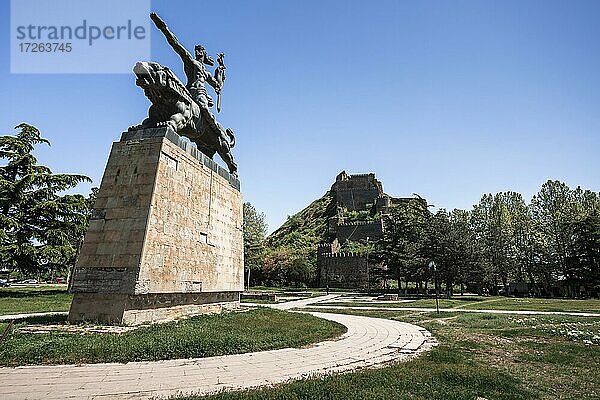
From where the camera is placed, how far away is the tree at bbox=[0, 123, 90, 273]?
21561 mm

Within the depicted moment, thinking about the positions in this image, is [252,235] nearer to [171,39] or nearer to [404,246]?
[404,246]

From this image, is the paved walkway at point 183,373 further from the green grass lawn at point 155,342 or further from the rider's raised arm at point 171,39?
the rider's raised arm at point 171,39

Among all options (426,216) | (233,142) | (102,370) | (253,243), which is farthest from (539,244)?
(102,370)

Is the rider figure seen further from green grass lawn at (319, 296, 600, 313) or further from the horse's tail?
green grass lawn at (319, 296, 600, 313)

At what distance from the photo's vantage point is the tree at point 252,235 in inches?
1786

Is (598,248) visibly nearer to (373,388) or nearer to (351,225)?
(351,225)

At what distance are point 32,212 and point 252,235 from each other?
26.5 m

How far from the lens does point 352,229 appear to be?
214ft

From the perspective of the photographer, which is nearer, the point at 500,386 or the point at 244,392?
the point at 244,392

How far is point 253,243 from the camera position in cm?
4681

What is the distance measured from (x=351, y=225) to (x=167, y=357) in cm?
6005

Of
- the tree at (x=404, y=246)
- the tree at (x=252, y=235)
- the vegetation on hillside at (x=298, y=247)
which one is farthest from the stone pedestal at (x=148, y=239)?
the vegetation on hillside at (x=298, y=247)

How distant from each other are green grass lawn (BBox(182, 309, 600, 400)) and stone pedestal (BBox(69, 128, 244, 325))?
519 centimetres

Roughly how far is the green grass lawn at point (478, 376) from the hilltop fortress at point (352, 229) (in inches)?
1434
